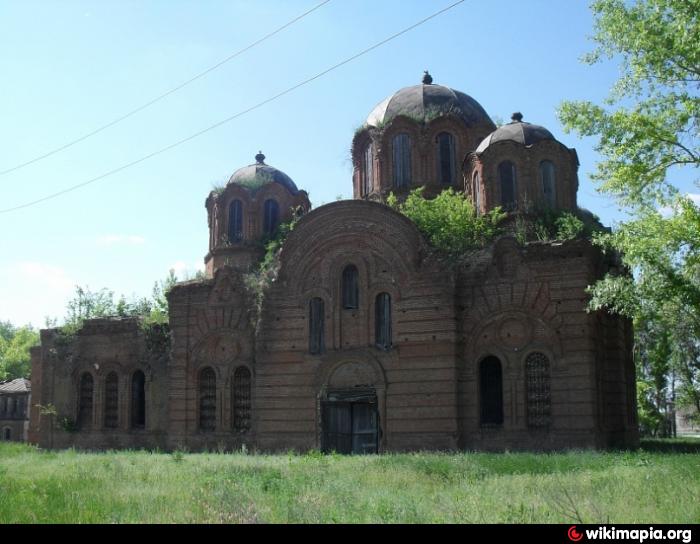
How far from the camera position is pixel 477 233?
25.5 m

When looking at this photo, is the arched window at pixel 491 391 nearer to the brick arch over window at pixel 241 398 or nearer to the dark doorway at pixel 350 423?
the dark doorway at pixel 350 423

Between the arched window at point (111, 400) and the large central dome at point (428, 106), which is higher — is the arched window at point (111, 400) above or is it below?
below

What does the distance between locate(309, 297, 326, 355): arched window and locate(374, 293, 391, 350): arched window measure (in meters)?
1.81

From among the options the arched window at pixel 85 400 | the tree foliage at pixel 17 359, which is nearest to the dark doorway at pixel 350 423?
the arched window at pixel 85 400

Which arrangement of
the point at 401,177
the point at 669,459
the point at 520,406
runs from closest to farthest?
1. the point at 669,459
2. the point at 520,406
3. the point at 401,177

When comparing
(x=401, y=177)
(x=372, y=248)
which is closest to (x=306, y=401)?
(x=372, y=248)

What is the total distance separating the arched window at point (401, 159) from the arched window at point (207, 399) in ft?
32.0

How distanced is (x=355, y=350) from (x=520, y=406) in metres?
5.28

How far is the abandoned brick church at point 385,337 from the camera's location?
2297 cm

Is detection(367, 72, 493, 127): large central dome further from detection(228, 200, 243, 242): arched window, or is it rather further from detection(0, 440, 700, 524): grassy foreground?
detection(0, 440, 700, 524): grassy foreground

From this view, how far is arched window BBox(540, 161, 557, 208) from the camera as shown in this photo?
27.1m
